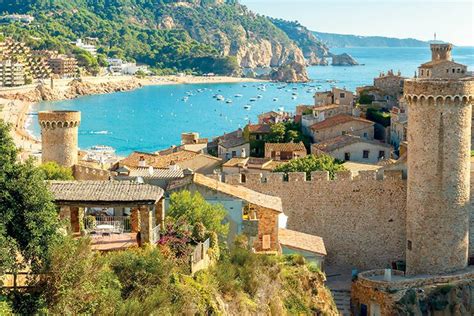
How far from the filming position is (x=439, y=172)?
64.8 feet

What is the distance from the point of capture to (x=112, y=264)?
10828mm

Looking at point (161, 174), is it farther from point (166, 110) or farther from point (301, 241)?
point (166, 110)

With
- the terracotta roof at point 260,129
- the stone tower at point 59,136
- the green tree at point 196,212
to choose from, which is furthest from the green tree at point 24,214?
the terracotta roof at point 260,129

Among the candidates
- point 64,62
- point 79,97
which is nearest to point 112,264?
point 79,97

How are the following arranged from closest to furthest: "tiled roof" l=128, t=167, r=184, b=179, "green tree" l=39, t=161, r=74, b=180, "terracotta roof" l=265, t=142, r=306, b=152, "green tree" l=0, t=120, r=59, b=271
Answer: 1. "green tree" l=0, t=120, r=59, b=271
2. "tiled roof" l=128, t=167, r=184, b=179
3. "green tree" l=39, t=161, r=74, b=180
4. "terracotta roof" l=265, t=142, r=306, b=152

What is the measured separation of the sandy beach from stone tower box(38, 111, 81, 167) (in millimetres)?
15632

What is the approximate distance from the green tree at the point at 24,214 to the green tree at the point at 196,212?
4.26m

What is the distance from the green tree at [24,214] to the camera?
973 centimetres

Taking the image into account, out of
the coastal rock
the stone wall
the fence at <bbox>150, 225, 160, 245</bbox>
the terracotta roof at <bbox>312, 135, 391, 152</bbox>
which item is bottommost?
the coastal rock

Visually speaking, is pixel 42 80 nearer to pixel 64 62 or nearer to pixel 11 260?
→ pixel 64 62

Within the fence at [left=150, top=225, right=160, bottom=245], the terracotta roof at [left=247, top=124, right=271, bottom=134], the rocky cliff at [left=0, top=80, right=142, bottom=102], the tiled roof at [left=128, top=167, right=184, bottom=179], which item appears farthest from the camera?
the rocky cliff at [left=0, top=80, right=142, bottom=102]

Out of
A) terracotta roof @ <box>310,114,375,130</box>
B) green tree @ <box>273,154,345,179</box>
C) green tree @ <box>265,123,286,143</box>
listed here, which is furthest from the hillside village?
green tree @ <box>265,123,286,143</box>

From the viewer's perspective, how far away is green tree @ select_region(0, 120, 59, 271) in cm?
973

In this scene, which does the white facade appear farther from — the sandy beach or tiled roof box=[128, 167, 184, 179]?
tiled roof box=[128, 167, 184, 179]
